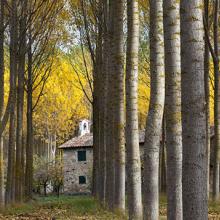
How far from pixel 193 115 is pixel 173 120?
2.35 meters

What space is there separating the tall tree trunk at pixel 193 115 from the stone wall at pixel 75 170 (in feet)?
127

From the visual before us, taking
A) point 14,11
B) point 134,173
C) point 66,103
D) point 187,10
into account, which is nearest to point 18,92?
point 14,11

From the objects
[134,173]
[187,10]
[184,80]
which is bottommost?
[134,173]

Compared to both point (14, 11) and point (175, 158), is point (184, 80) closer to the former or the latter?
point (175, 158)

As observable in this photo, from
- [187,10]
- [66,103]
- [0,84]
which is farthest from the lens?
[66,103]

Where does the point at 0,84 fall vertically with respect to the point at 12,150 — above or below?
above

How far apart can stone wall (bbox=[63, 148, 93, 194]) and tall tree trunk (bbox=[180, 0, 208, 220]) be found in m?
38.6

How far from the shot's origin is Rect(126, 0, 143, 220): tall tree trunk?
30.4ft

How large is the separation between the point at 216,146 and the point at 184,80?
12119mm

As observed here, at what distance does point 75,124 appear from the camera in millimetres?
48969

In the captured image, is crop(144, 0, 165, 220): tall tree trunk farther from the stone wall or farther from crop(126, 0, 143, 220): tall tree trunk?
the stone wall

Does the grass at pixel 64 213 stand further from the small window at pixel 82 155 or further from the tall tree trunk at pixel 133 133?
the small window at pixel 82 155

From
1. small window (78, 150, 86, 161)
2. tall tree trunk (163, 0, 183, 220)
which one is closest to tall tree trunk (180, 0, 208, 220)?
tall tree trunk (163, 0, 183, 220)

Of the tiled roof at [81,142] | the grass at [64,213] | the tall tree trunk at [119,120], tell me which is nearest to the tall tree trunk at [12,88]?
the grass at [64,213]
